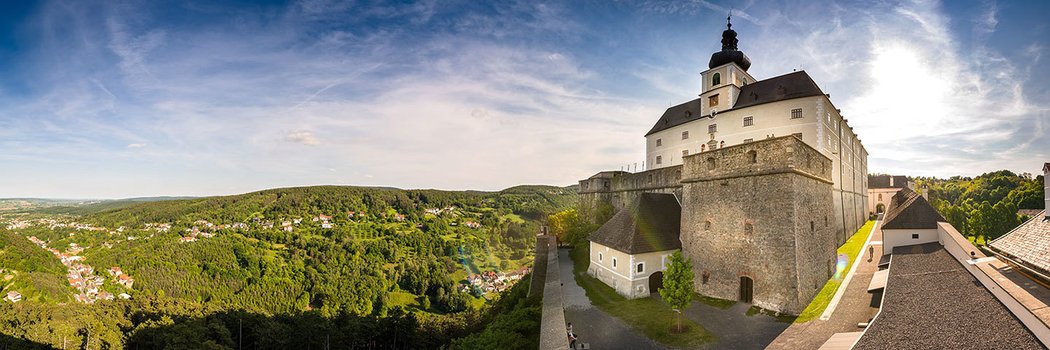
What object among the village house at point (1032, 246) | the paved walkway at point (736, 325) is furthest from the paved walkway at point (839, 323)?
the village house at point (1032, 246)

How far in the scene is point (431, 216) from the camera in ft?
543

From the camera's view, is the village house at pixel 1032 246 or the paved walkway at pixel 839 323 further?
the paved walkway at pixel 839 323

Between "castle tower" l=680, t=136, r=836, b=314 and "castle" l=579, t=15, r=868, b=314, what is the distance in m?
0.04

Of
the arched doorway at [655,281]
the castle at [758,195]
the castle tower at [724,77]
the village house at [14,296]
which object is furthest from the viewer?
the village house at [14,296]

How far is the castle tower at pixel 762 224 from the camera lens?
54.5 feet

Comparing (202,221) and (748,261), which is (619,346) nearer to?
(748,261)

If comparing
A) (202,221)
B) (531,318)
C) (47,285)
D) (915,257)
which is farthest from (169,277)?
(915,257)

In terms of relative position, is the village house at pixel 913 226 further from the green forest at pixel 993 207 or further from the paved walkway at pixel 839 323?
the green forest at pixel 993 207

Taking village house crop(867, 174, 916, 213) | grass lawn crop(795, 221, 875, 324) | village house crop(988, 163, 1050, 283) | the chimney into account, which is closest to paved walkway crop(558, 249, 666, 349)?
grass lawn crop(795, 221, 875, 324)

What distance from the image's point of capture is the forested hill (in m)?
146

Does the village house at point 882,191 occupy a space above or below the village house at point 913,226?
above

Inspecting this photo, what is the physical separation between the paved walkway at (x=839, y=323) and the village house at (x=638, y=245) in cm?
649

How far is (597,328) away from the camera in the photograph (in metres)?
16.0

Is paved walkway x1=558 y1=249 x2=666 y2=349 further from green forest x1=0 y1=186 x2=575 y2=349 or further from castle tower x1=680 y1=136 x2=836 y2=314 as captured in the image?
castle tower x1=680 y1=136 x2=836 y2=314
